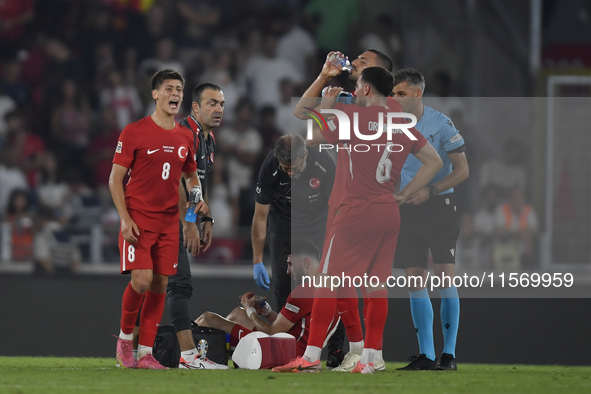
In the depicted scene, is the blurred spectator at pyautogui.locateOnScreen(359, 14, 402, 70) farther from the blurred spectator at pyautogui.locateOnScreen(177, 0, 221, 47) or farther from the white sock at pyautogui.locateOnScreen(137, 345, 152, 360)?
the white sock at pyautogui.locateOnScreen(137, 345, 152, 360)

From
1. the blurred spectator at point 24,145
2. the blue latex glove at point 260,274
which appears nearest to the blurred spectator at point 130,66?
the blurred spectator at point 24,145

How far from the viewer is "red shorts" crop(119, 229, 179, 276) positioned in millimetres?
5512

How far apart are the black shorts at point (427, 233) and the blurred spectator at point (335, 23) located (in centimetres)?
635

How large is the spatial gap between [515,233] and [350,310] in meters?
4.05

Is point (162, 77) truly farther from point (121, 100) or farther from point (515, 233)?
point (121, 100)

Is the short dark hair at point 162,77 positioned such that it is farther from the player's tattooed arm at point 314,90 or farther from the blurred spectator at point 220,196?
the blurred spectator at point 220,196

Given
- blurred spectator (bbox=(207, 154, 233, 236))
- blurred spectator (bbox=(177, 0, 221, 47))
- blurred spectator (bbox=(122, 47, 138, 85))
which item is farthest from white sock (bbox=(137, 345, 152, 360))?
blurred spectator (bbox=(177, 0, 221, 47))

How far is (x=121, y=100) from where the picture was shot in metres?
11.5

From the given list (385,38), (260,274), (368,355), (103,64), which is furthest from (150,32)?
(368,355)

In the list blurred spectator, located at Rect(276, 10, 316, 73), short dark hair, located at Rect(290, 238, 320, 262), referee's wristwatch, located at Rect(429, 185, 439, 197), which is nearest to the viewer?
referee's wristwatch, located at Rect(429, 185, 439, 197)

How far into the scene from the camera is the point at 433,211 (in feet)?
20.3

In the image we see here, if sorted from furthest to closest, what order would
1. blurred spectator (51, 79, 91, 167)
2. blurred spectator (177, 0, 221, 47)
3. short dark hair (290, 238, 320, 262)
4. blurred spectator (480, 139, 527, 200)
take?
blurred spectator (177, 0, 221, 47) → blurred spectator (51, 79, 91, 167) → blurred spectator (480, 139, 527, 200) → short dark hair (290, 238, 320, 262)

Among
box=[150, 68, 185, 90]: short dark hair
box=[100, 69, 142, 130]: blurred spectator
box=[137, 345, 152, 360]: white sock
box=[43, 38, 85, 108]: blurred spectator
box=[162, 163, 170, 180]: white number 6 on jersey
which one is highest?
box=[43, 38, 85, 108]: blurred spectator

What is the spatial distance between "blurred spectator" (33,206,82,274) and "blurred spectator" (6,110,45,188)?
2.20 m
